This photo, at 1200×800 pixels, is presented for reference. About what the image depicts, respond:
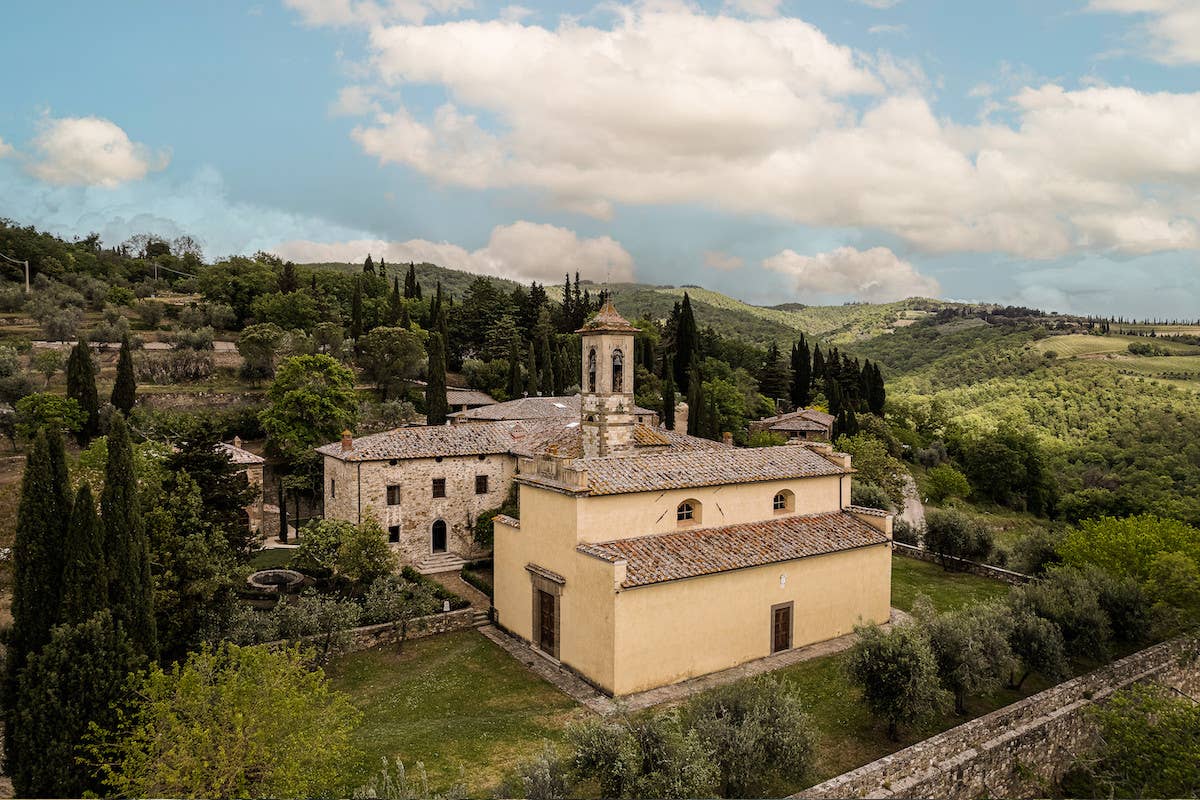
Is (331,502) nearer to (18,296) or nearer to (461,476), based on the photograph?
(461,476)

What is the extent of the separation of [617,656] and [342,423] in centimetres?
2684

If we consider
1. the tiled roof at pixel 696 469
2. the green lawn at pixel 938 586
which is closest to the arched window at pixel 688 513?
the tiled roof at pixel 696 469

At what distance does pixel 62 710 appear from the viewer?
486 inches

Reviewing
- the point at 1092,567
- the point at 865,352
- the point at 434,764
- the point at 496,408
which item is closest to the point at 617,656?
the point at 434,764

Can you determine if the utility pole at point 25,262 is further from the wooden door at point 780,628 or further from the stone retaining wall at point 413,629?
the wooden door at point 780,628

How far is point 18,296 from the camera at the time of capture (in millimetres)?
62125

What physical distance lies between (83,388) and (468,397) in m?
25.0

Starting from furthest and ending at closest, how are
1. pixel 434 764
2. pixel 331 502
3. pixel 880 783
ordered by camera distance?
1. pixel 331 502
2. pixel 434 764
3. pixel 880 783

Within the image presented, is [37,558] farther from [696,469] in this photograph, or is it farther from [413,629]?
[696,469]

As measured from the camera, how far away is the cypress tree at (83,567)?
13.0 meters

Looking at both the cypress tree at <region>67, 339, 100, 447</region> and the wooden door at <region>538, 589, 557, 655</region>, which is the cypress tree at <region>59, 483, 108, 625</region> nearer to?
the wooden door at <region>538, 589, 557, 655</region>

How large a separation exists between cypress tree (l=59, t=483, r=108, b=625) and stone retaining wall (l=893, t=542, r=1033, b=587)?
92.6 ft

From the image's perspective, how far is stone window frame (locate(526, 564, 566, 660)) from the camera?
18906mm

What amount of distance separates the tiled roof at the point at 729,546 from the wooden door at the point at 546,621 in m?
2.62
